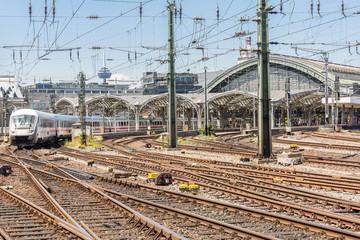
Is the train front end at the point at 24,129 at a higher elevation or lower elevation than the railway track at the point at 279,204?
higher

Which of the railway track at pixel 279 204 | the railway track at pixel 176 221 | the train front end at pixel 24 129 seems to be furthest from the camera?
the train front end at pixel 24 129

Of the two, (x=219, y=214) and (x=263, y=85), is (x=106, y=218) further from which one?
(x=263, y=85)

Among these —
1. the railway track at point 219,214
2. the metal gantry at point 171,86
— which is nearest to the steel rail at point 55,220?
the railway track at point 219,214

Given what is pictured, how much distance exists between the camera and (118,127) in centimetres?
6588

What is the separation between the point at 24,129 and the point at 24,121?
0.67 m

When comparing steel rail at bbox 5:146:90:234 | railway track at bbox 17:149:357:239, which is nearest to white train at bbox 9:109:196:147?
steel rail at bbox 5:146:90:234

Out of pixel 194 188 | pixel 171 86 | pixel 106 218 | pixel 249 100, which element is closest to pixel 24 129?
pixel 171 86

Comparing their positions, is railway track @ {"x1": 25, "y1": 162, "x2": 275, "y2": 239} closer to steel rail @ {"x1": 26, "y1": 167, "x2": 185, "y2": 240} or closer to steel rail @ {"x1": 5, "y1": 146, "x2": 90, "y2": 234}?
steel rail @ {"x1": 26, "y1": 167, "x2": 185, "y2": 240}

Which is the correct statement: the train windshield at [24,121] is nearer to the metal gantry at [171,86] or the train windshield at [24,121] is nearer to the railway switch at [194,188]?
the metal gantry at [171,86]

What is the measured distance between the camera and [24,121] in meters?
33.5

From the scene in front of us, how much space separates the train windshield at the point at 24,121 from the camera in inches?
1315

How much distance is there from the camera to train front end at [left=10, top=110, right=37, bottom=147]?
33.3m

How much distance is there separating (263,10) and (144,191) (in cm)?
1142

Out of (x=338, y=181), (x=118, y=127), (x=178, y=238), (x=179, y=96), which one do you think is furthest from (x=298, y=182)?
(x=118, y=127)
